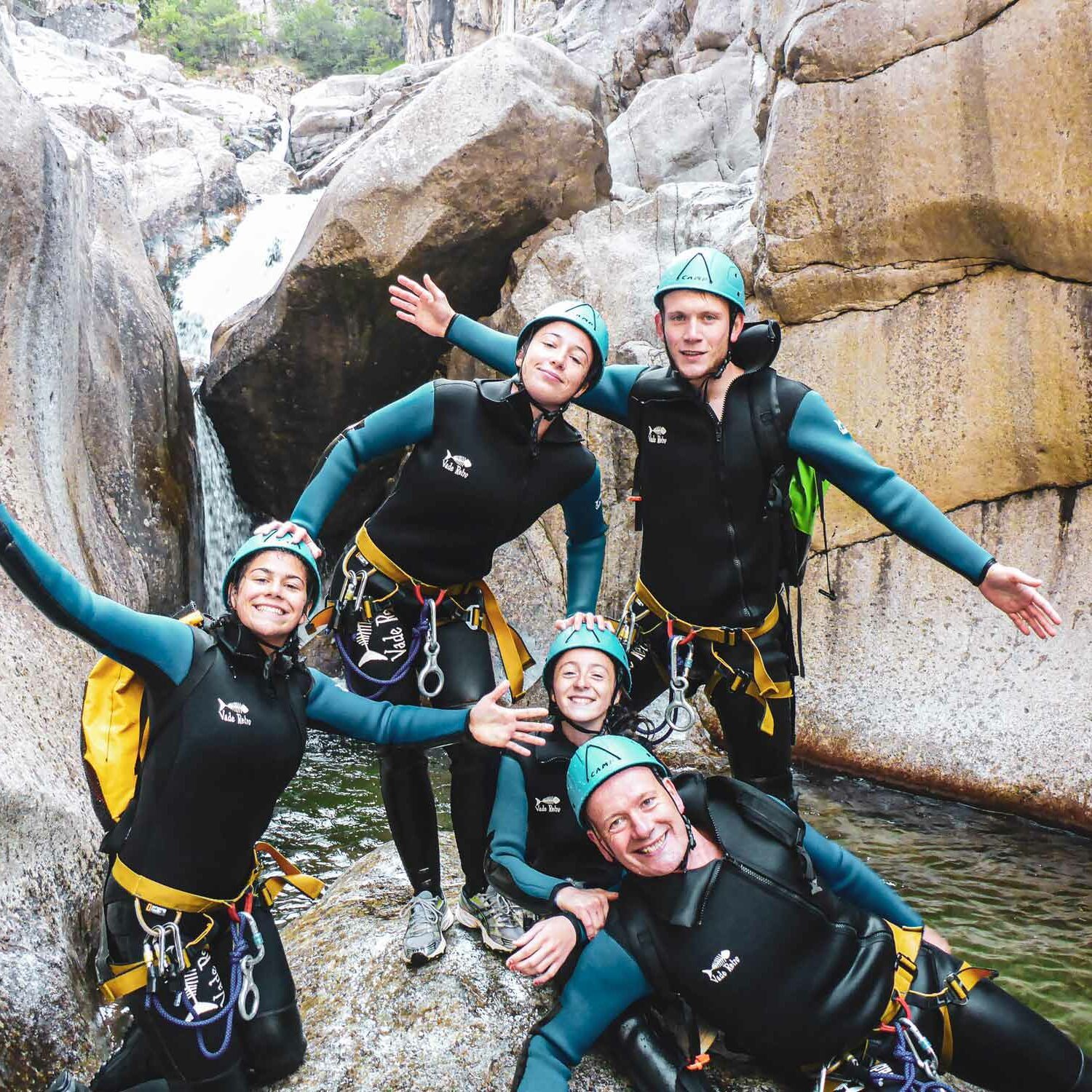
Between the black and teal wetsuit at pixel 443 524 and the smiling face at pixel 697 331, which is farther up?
the smiling face at pixel 697 331

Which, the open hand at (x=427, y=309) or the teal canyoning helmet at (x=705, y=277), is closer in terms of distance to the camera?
the teal canyoning helmet at (x=705, y=277)

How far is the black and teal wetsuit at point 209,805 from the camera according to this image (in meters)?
3.03

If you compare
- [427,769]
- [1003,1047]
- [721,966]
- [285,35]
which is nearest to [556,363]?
[427,769]

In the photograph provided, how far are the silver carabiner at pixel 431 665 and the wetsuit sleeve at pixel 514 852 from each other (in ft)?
1.26

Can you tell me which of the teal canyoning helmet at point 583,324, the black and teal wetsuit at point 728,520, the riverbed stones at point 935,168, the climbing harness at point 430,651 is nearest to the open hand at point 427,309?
the teal canyoning helmet at point 583,324

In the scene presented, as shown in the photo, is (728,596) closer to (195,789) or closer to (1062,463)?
(195,789)

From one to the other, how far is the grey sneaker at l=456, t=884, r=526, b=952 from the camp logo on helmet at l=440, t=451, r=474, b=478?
1604 millimetres

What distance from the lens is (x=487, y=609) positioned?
3.99 metres

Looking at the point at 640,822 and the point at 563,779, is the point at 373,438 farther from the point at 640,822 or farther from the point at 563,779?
the point at 640,822

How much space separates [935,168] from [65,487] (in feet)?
21.4

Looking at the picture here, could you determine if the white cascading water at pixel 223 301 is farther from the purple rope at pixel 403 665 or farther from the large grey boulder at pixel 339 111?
the large grey boulder at pixel 339 111

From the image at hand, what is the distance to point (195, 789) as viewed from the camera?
3076 mm

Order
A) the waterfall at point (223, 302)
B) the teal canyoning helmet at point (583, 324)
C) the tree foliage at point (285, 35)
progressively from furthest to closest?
A: the tree foliage at point (285, 35), the waterfall at point (223, 302), the teal canyoning helmet at point (583, 324)

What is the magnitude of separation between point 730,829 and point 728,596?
3.34ft
